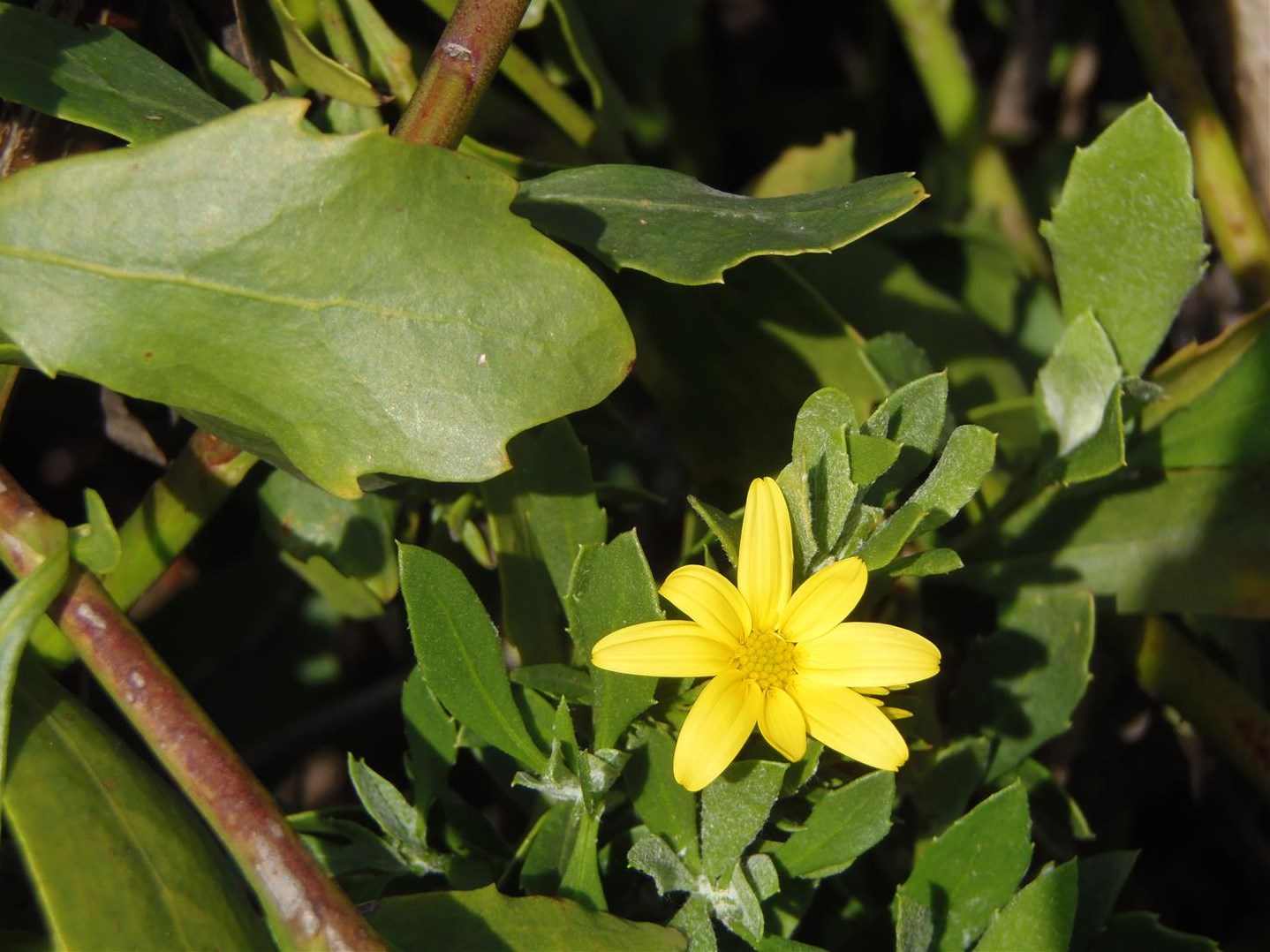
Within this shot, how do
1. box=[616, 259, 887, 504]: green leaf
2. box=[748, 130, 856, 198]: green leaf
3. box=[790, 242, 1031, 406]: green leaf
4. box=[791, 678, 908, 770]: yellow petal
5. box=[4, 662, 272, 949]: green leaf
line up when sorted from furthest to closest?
Result: 1. box=[748, 130, 856, 198]: green leaf
2. box=[790, 242, 1031, 406]: green leaf
3. box=[616, 259, 887, 504]: green leaf
4. box=[791, 678, 908, 770]: yellow petal
5. box=[4, 662, 272, 949]: green leaf

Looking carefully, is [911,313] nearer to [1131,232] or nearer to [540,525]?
[1131,232]

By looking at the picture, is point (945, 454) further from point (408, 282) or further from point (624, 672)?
point (408, 282)


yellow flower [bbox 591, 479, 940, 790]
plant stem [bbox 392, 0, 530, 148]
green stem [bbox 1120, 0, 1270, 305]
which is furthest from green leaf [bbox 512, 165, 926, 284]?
green stem [bbox 1120, 0, 1270, 305]

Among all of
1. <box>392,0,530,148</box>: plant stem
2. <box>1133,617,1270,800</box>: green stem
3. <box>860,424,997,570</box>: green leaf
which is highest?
<box>392,0,530,148</box>: plant stem

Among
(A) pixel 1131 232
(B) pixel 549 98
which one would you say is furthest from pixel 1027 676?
(B) pixel 549 98

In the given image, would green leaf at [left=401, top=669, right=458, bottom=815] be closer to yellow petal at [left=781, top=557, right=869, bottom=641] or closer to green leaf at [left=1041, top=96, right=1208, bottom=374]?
yellow petal at [left=781, top=557, right=869, bottom=641]

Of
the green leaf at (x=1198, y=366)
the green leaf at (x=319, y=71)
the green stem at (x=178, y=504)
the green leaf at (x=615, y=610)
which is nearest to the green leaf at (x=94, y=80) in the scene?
the green leaf at (x=319, y=71)

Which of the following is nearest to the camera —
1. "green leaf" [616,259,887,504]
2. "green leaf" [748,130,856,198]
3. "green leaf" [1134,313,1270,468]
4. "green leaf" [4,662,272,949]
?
"green leaf" [4,662,272,949]

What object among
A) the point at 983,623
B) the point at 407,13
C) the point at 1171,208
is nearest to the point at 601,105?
the point at 407,13
